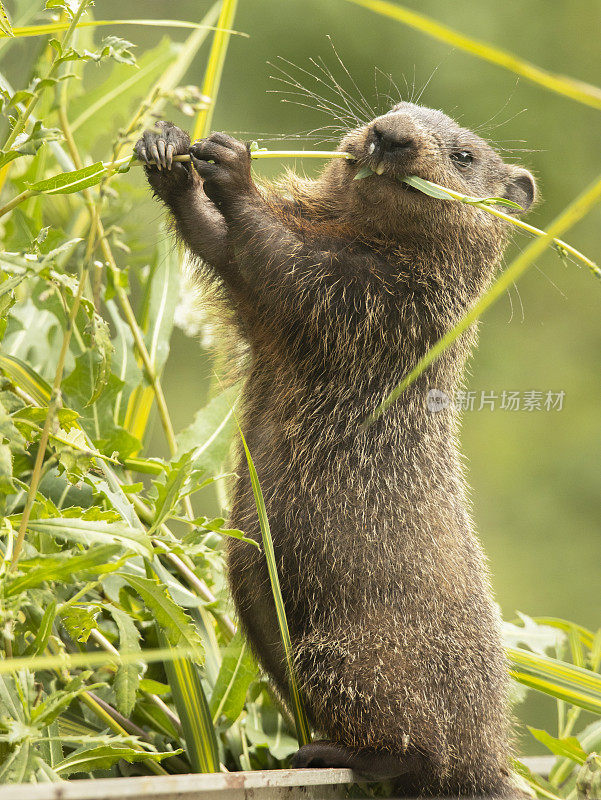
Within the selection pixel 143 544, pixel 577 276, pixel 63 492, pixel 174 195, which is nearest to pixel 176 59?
pixel 174 195

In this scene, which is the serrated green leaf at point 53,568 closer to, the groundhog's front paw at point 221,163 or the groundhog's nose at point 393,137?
the groundhog's front paw at point 221,163

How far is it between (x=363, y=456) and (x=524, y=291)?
2033 mm

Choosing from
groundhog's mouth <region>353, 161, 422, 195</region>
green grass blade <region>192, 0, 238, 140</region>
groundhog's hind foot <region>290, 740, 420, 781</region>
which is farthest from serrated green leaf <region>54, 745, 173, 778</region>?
green grass blade <region>192, 0, 238, 140</region>

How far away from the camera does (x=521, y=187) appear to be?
6.12ft

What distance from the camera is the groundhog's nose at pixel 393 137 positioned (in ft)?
4.80

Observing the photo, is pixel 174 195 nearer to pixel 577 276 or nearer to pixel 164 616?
pixel 164 616

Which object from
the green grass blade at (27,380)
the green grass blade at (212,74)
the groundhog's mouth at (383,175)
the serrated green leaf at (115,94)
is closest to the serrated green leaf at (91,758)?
the green grass blade at (27,380)

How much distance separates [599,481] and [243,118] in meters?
2.13

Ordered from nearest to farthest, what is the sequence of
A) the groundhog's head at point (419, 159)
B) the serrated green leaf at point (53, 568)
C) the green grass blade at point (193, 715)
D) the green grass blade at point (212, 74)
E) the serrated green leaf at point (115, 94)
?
the serrated green leaf at point (53, 568)
the green grass blade at point (193, 715)
the groundhog's head at point (419, 159)
the green grass blade at point (212, 74)
the serrated green leaf at point (115, 94)

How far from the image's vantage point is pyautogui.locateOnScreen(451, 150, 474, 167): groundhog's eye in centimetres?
166

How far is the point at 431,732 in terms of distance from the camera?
1335 mm

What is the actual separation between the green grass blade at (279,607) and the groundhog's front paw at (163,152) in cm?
44

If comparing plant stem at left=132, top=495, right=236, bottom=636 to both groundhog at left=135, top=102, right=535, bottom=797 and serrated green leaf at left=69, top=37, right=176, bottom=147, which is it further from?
serrated green leaf at left=69, top=37, right=176, bottom=147

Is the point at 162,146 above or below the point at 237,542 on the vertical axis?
above
